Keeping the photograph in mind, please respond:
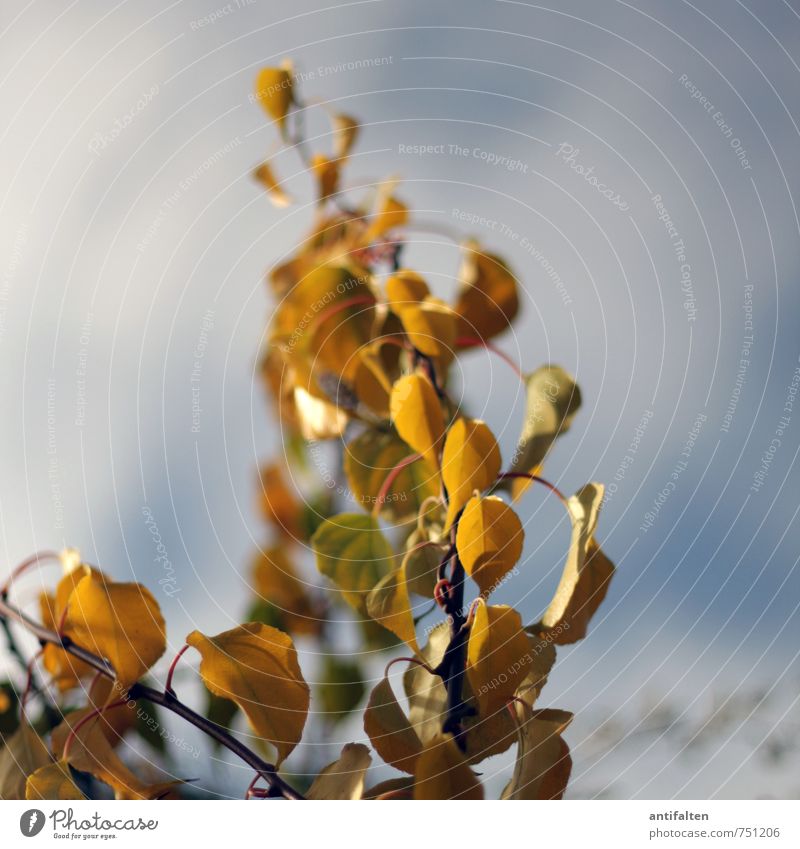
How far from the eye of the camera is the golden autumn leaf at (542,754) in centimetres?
28

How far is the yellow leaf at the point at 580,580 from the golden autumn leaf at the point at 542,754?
0.10ft

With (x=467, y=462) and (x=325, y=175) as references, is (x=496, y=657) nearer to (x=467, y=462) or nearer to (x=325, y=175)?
(x=467, y=462)

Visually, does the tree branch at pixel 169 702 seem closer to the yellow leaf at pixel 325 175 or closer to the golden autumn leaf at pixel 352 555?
the golden autumn leaf at pixel 352 555

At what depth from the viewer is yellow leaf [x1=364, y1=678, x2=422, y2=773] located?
282 millimetres


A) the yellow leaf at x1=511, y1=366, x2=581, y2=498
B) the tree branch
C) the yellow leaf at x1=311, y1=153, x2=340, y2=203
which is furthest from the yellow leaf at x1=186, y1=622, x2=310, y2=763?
the yellow leaf at x1=311, y1=153, x2=340, y2=203

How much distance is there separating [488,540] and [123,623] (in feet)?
0.51

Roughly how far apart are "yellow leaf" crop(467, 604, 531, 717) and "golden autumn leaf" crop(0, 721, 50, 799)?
23cm

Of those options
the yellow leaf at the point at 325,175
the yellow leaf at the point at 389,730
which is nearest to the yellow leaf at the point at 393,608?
the yellow leaf at the point at 389,730

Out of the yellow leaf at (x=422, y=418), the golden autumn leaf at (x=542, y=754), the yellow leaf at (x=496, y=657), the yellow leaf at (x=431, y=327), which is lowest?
the golden autumn leaf at (x=542, y=754)

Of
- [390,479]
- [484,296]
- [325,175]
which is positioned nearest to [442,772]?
[390,479]

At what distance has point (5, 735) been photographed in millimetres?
472
